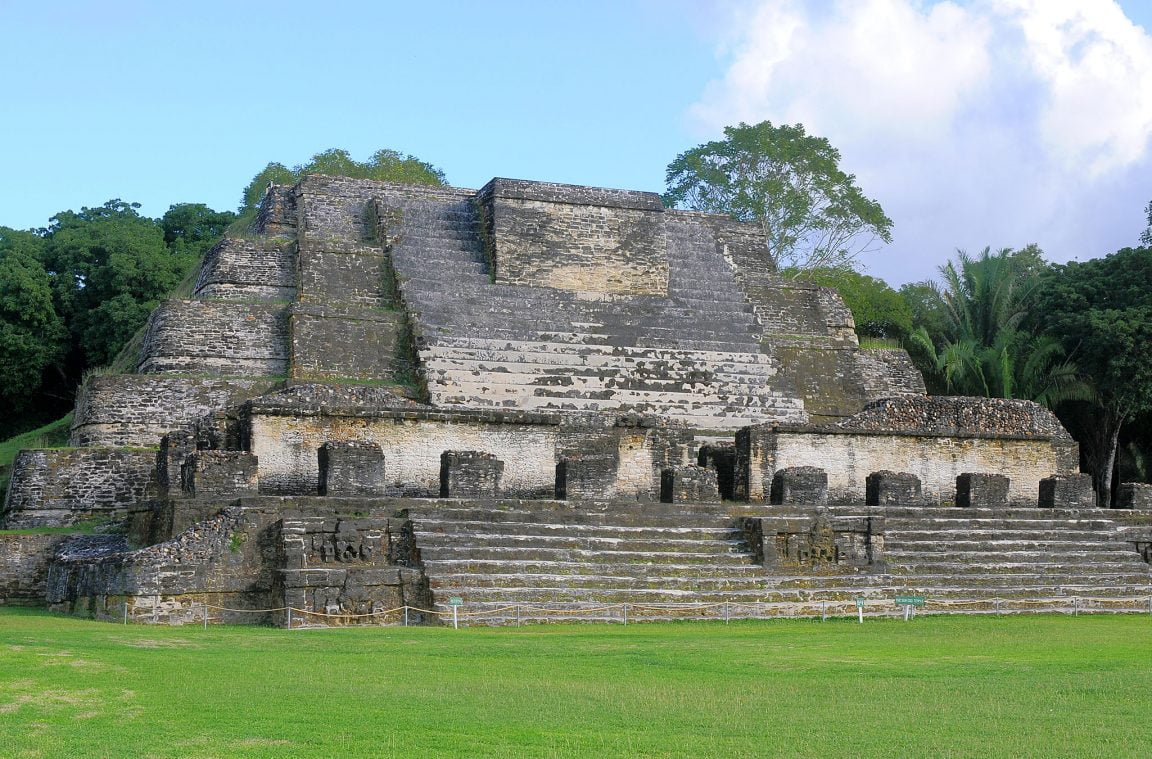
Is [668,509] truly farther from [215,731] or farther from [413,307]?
[215,731]

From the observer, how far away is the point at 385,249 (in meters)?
23.4

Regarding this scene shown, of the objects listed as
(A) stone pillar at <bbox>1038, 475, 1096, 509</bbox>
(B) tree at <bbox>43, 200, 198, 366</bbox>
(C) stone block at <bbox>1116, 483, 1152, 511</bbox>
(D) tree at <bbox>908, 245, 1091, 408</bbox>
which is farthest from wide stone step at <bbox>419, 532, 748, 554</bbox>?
(B) tree at <bbox>43, 200, 198, 366</bbox>

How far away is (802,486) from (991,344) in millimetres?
Result: 14276

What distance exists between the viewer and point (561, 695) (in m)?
8.77

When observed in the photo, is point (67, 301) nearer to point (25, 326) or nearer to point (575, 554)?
point (25, 326)

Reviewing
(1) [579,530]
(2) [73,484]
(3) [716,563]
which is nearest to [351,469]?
(1) [579,530]

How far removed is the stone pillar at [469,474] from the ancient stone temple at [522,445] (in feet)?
0.11

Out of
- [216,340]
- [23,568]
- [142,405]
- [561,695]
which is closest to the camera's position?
[561,695]

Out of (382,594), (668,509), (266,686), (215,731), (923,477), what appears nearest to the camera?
(215,731)

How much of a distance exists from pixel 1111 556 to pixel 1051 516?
101 centimetres

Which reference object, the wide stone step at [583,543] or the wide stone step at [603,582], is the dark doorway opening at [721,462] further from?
the wide stone step at [603,582]

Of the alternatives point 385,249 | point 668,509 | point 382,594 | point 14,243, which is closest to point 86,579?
point 382,594

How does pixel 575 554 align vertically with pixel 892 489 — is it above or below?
below

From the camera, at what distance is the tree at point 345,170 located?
33.8m
